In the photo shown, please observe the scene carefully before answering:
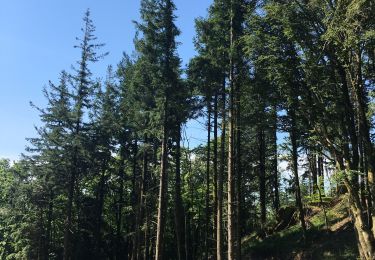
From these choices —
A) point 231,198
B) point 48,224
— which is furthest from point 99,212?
point 231,198

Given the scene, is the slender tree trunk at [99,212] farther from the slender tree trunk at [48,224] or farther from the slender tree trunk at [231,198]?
the slender tree trunk at [231,198]

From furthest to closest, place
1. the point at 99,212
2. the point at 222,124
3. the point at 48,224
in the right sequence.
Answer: the point at 99,212, the point at 48,224, the point at 222,124

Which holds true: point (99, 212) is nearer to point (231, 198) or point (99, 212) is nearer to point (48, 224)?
point (48, 224)

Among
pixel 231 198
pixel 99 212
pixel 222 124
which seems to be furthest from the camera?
pixel 99 212

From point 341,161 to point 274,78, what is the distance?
146 inches

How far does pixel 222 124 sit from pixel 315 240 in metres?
8.17

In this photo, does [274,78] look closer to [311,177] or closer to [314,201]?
[314,201]

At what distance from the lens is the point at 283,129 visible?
1562 cm

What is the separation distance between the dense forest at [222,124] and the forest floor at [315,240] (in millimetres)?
330

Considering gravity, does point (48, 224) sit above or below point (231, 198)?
above

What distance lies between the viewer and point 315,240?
21.4m

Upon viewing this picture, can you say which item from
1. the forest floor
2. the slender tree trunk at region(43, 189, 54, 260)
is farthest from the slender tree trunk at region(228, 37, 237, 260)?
the slender tree trunk at region(43, 189, 54, 260)

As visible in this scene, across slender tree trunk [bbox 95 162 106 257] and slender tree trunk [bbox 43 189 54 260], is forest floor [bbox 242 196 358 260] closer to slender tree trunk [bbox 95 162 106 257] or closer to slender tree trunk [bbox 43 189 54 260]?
slender tree trunk [bbox 95 162 106 257]

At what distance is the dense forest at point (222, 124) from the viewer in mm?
13875
